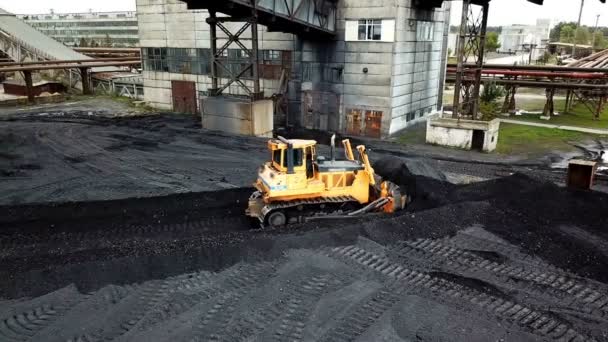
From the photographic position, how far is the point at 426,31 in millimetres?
23578

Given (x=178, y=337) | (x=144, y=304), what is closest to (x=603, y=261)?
(x=178, y=337)

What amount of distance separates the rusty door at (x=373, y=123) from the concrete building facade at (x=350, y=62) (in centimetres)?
5

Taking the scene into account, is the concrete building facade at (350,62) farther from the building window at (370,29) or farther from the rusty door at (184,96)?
the rusty door at (184,96)

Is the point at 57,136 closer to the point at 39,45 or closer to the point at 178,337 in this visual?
the point at 178,337

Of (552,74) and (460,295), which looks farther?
(552,74)

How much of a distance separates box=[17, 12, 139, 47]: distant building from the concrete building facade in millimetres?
63195

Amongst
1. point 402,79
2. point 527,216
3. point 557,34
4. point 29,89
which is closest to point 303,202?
point 527,216

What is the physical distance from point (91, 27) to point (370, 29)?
89.4m

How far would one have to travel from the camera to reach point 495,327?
7.36 meters

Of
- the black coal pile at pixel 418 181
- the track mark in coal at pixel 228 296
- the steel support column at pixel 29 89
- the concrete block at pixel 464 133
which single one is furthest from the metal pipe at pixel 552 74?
the steel support column at pixel 29 89

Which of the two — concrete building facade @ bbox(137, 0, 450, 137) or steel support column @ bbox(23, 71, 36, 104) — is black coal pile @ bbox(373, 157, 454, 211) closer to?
concrete building facade @ bbox(137, 0, 450, 137)

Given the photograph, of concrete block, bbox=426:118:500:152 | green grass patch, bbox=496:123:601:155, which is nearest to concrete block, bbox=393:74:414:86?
concrete block, bbox=426:118:500:152

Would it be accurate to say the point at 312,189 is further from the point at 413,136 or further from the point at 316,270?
the point at 413,136

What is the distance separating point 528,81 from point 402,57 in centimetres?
1132
